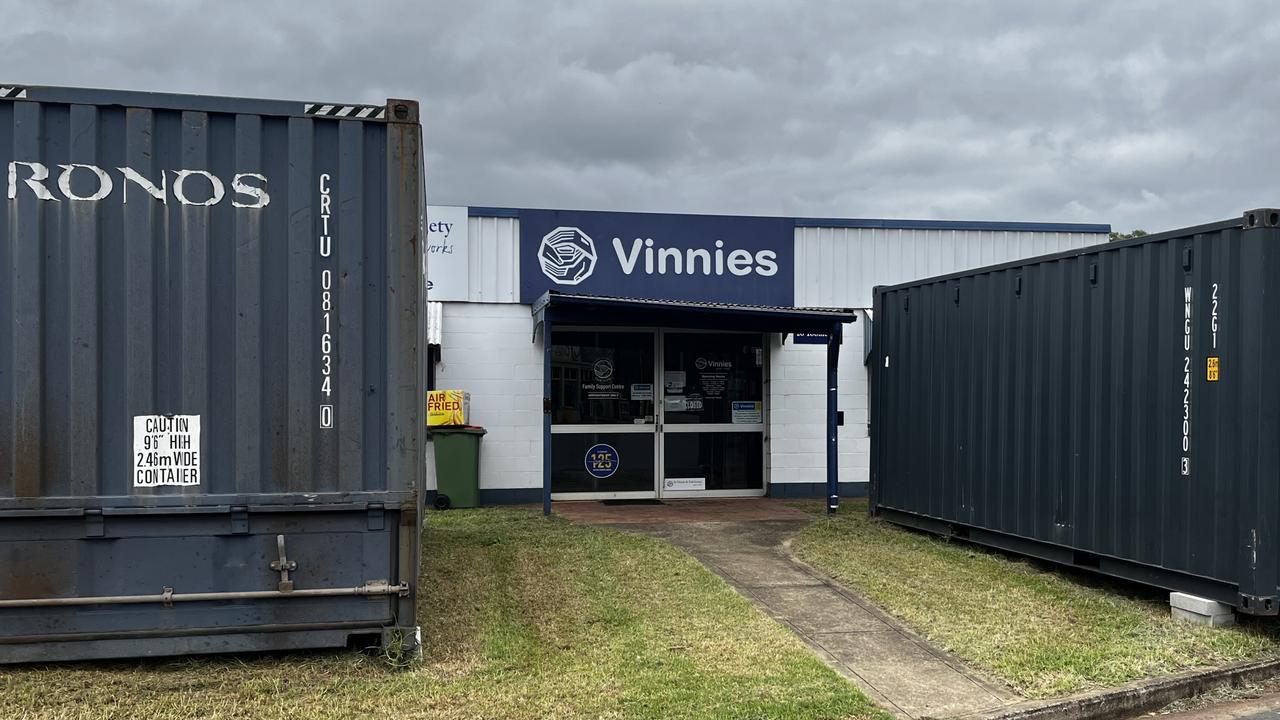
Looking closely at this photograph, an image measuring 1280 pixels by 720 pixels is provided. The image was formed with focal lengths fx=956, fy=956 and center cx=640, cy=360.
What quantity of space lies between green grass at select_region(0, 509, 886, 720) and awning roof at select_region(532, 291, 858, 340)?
3.93m

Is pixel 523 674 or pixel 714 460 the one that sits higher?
pixel 714 460

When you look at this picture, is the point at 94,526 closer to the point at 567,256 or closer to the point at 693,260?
Result: the point at 567,256

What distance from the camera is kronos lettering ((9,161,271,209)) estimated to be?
4945 millimetres

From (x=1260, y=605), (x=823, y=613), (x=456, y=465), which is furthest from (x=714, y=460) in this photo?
(x=1260, y=605)

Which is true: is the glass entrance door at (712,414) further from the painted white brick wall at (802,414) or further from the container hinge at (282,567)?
the container hinge at (282,567)

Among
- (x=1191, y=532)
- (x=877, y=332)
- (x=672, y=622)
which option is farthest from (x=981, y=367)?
(x=672, y=622)

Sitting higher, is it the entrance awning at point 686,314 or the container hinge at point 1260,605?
the entrance awning at point 686,314

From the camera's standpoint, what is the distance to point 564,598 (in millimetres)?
7172

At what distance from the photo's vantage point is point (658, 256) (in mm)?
13133

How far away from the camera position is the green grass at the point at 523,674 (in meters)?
4.78

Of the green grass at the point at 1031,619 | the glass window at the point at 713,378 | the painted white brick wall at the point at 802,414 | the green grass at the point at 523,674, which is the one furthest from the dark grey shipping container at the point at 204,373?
the painted white brick wall at the point at 802,414

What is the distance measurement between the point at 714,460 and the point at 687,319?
2.66 metres

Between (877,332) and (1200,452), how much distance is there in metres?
4.72

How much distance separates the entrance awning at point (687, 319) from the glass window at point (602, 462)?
5.29ft
